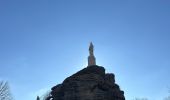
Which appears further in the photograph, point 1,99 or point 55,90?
point 1,99

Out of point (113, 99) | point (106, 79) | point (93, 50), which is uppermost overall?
point (93, 50)

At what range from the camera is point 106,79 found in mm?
38594

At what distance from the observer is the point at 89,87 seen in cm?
3575

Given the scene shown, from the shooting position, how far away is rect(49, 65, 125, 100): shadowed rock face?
35.5 m

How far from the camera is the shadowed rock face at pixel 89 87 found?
116 feet

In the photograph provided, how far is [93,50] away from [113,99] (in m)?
23.9

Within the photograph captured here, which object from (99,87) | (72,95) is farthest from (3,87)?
(99,87)

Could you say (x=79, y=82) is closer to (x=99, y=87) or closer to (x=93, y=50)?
(x=99, y=87)

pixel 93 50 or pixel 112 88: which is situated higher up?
pixel 93 50

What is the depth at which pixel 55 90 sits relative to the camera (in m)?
38.3

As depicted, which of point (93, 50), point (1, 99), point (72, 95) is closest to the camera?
point (72, 95)

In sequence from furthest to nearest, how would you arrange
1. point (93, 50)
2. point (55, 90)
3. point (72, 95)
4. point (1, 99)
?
point (93, 50)
point (1, 99)
point (55, 90)
point (72, 95)

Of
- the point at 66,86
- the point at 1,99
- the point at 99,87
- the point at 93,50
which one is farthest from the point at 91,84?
the point at 93,50

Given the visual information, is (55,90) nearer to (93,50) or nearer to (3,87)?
(3,87)
